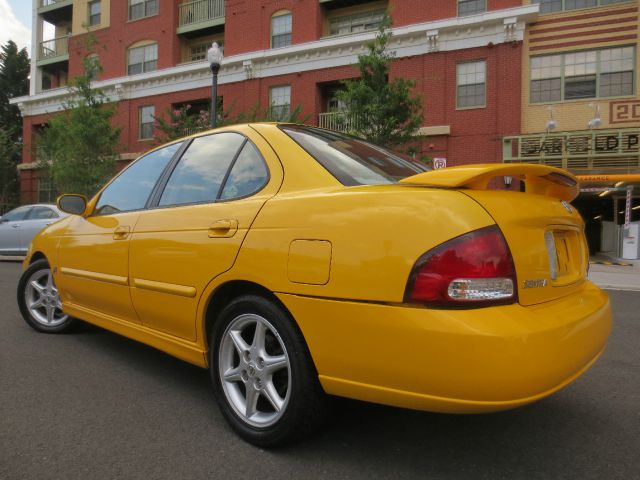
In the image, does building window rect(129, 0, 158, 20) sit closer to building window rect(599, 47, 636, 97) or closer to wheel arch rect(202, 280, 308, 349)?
building window rect(599, 47, 636, 97)

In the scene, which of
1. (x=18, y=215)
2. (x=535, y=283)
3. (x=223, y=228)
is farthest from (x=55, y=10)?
(x=535, y=283)

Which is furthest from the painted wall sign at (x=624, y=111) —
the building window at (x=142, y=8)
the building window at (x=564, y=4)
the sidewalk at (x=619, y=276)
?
the building window at (x=142, y=8)

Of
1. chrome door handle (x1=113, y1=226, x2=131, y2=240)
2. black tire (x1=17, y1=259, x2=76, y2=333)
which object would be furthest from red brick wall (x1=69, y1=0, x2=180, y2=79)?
chrome door handle (x1=113, y1=226, x2=131, y2=240)

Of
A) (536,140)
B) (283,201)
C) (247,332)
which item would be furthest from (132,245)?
(536,140)

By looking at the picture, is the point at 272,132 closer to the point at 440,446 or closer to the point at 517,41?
the point at 440,446

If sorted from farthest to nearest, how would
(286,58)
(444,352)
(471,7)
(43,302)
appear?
(286,58), (471,7), (43,302), (444,352)

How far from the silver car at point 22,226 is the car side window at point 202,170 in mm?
9872

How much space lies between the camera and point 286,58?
19062mm

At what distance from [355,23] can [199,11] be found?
25.1 feet

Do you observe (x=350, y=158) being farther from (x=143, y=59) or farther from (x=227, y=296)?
(x=143, y=59)

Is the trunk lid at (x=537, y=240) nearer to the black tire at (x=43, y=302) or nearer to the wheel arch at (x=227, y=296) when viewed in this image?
the wheel arch at (x=227, y=296)

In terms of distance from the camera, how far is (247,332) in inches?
98.7

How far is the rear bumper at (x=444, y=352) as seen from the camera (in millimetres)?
1745

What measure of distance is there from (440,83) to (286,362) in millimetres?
16025
